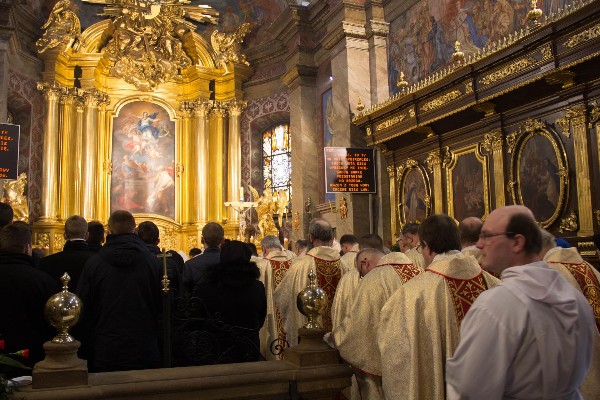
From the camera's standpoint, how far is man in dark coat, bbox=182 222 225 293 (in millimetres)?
5303

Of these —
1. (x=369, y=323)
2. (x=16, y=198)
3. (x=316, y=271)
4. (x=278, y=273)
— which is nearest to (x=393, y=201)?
(x=278, y=273)

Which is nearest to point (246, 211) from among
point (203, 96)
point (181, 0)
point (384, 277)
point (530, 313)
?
point (203, 96)

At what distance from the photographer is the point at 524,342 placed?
6.92 ft

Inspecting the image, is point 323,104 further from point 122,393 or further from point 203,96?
point 122,393

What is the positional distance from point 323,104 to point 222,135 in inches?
196

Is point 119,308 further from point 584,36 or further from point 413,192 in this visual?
point 413,192

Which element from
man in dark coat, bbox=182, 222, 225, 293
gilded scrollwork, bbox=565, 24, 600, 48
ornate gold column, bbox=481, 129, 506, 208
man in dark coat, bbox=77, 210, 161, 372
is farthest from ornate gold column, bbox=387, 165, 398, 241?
man in dark coat, bbox=77, 210, 161, 372

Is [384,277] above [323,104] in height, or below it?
below

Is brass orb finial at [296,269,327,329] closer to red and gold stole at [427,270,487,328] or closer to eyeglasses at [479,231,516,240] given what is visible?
red and gold stole at [427,270,487,328]

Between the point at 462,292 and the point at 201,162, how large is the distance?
55.1ft

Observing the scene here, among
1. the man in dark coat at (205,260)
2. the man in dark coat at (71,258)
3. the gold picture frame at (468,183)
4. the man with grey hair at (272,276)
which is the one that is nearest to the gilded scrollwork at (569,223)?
the gold picture frame at (468,183)

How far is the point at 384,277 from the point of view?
14.0 feet

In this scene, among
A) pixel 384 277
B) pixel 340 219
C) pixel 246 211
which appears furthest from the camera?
pixel 246 211

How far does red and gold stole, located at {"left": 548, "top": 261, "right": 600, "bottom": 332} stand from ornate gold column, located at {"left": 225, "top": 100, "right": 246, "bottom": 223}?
15.6m
